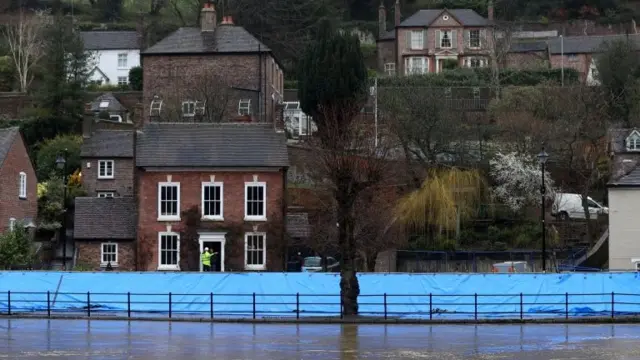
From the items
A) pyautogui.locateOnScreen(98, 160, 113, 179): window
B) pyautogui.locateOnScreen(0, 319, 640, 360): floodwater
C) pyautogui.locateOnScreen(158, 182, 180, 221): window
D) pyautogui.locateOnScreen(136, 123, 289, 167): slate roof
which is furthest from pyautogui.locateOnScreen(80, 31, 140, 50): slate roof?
pyautogui.locateOnScreen(0, 319, 640, 360): floodwater

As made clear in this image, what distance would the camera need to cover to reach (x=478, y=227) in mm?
70812

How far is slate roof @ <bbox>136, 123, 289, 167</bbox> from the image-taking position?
202 ft

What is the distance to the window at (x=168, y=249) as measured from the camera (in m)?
60.5

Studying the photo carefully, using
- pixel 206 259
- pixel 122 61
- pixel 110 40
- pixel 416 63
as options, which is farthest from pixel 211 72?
pixel 416 63

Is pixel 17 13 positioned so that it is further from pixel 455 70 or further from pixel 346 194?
pixel 346 194

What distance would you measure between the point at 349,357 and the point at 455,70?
73127 mm

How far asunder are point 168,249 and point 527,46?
6071 centimetres

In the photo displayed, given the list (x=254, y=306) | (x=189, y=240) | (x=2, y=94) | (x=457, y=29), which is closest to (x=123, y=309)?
(x=254, y=306)

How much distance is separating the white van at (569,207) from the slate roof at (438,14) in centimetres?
4160

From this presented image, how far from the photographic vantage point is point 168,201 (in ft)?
202

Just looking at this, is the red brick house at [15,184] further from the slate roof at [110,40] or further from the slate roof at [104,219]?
the slate roof at [110,40]

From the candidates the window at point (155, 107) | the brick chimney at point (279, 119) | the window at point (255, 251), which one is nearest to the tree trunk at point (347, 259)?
the window at point (255, 251)

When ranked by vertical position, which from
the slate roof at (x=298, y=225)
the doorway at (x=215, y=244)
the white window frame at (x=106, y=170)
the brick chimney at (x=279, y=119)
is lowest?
the doorway at (x=215, y=244)

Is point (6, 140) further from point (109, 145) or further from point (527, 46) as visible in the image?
point (527, 46)
